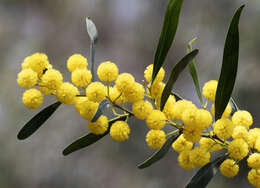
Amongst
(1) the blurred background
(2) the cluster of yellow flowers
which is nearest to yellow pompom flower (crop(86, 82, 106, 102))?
(2) the cluster of yellow flowers

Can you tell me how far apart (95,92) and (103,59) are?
2.31m

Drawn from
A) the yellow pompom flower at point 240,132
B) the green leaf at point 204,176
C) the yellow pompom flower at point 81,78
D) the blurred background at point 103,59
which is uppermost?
the yellow pompom flower at point 81,78

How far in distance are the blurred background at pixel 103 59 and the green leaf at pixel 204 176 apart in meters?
1.73

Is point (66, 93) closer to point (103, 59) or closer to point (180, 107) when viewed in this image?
point (180, 107)

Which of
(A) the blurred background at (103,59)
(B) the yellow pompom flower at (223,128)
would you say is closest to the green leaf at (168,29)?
(B) the yellow pompom flower at (223,128)

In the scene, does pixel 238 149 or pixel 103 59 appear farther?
pixel 103 59

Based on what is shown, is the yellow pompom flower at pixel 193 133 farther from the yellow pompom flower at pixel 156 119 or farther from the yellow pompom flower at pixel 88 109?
the yellow pompom flower at pixel 88 109

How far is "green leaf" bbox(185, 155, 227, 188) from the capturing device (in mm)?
576

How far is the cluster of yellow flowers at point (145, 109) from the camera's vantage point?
529 mm

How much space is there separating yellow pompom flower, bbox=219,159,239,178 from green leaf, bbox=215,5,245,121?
3.6 inches

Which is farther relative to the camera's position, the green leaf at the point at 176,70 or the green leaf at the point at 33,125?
the green leaf at the point at 33,125

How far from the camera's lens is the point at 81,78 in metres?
0.55

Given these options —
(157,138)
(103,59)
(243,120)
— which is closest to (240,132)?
(243,120)

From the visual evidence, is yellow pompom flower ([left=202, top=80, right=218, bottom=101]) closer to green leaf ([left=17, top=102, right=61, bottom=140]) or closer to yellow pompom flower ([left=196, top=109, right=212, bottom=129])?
yellow pompom flower ([left=196, top=109, right=212, bottom=129])
